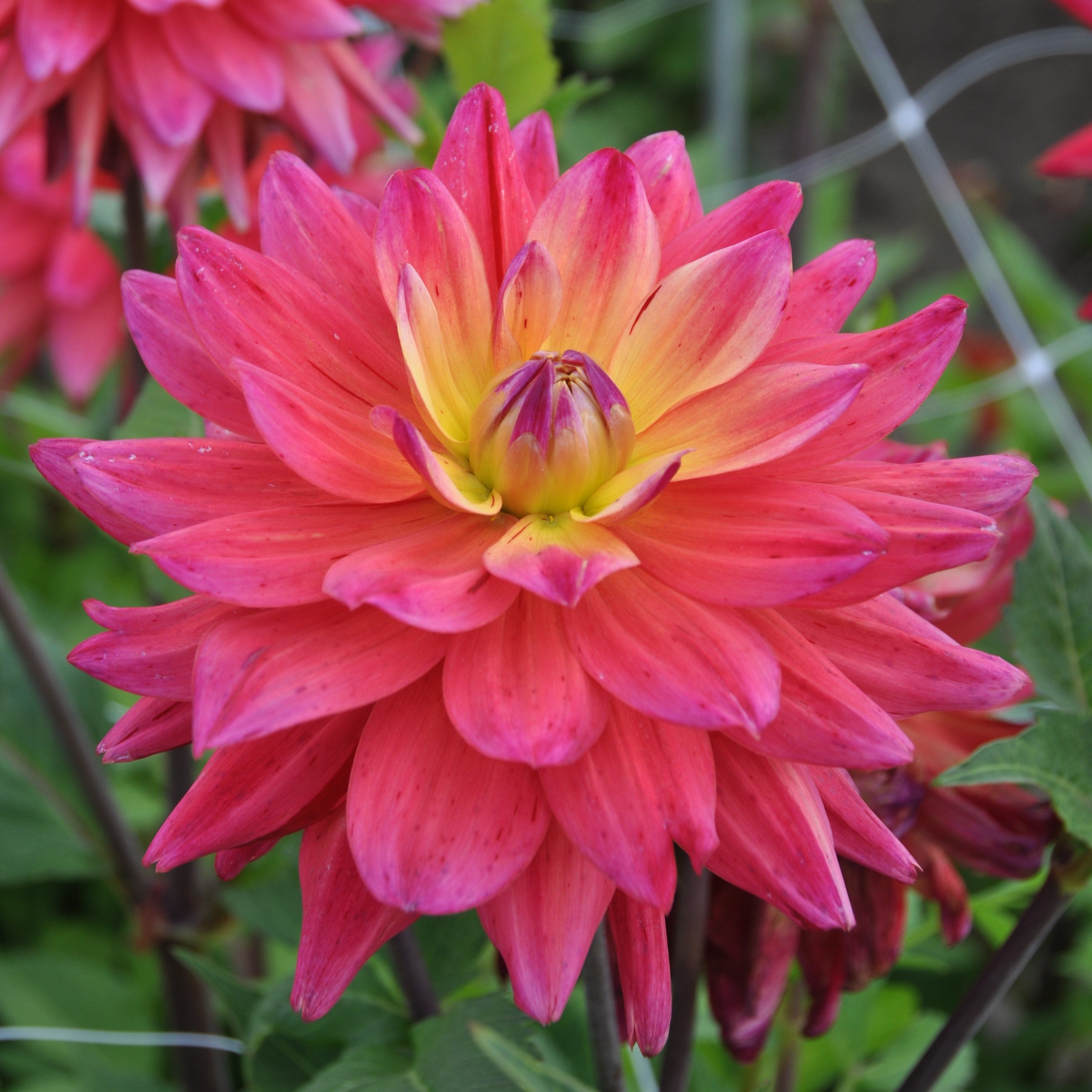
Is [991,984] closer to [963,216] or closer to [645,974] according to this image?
[645,974]

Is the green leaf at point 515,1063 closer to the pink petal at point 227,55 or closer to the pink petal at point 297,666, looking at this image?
the pink petal at point 297,666

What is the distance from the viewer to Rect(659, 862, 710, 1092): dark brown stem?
0.46 metres

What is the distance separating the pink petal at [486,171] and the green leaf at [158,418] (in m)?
0.24

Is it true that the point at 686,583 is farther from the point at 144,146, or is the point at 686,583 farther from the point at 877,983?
the point at 144,146

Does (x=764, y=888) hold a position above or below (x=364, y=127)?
below

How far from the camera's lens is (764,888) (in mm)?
375

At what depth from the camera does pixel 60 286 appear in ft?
3.23

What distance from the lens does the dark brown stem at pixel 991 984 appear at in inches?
18.4

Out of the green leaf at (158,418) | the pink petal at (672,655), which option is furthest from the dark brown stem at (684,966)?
the green leaf at (158,418)

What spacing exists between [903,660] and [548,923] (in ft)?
0.47

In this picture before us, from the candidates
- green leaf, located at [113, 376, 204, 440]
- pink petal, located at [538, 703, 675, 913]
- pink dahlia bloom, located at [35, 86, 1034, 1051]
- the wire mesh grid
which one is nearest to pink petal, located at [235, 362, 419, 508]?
pink dahlia bloom, located at [35, 86, 1034, 1051]

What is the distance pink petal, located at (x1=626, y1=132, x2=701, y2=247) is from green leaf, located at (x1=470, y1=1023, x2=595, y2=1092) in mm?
304

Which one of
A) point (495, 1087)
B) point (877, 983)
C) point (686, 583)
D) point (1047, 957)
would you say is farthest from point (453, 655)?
point (1047, 957)

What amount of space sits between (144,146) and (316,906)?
500mm
